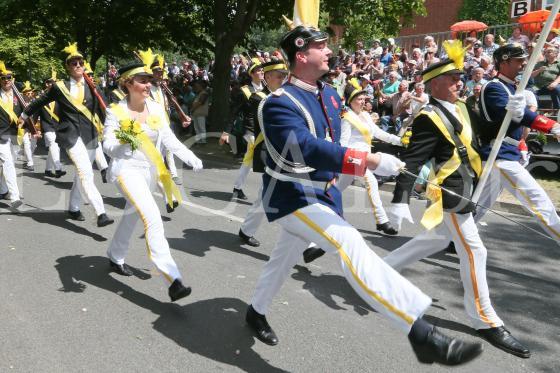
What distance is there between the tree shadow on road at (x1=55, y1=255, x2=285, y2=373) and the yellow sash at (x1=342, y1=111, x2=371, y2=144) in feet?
11.2

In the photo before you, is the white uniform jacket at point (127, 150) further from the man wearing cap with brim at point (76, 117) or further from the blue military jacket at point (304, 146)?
the man wearing cap with brim at point (76, 117)

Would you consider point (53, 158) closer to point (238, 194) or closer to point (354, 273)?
point (238, 194)

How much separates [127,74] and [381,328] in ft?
10.0

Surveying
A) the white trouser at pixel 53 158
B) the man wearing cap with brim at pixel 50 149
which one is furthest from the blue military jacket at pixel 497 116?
the white trouser at pixel 53 158

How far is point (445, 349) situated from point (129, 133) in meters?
3.27

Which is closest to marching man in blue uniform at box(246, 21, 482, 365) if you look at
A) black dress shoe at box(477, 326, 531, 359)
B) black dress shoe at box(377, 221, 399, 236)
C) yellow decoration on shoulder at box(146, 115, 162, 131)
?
black dress shoe at box(477, 326, 531, 359)

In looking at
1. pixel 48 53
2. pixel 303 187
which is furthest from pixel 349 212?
pixel 48 53

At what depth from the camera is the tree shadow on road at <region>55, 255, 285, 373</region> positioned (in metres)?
4.07

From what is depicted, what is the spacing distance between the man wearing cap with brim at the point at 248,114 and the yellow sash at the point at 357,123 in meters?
1.60

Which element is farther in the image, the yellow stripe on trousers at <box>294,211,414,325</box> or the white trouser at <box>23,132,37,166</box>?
the white trouser at <box>23,132,37,166</box>

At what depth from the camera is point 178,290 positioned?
4.64 metres

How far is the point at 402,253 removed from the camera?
4938 millimetres

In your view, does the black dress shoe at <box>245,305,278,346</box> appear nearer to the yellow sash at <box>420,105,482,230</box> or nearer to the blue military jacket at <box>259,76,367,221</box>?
the blue military jacket at <box>259,76,367,221</box>

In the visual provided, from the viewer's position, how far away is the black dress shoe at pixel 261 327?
4.23m
